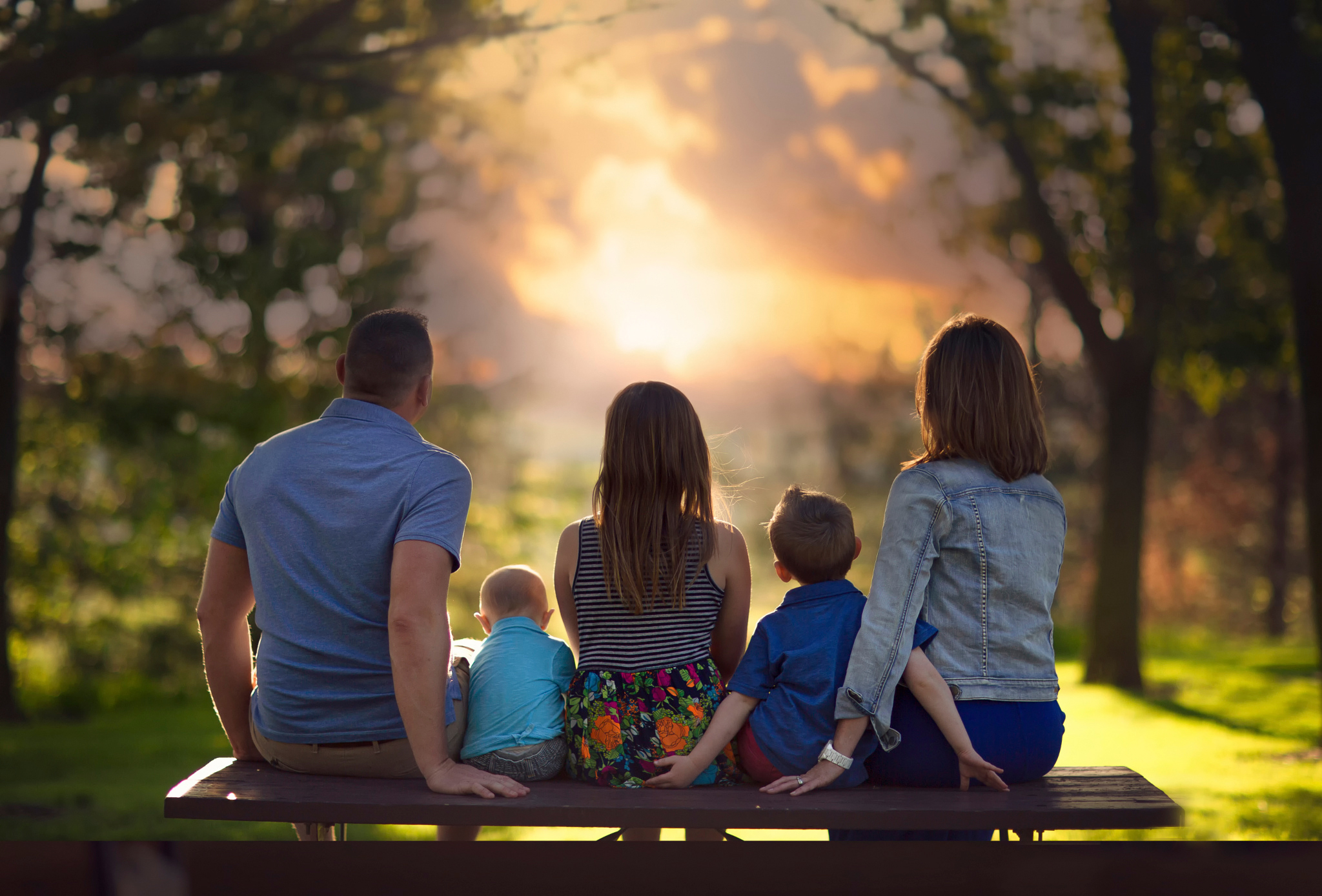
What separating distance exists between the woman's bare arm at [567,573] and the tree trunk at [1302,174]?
4.97 meters

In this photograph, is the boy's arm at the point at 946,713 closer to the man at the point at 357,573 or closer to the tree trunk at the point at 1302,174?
the man at the point at 357,573

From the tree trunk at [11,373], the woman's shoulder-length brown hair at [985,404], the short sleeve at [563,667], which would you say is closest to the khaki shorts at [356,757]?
the short sleeve at [563,667]

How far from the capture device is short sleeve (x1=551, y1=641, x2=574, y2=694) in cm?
270

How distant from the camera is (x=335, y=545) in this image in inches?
94.3

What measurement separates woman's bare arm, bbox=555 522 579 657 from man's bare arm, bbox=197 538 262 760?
29.5 inches

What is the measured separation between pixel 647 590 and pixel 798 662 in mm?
405

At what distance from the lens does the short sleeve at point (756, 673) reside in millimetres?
2520

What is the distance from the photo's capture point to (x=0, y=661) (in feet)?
27.8

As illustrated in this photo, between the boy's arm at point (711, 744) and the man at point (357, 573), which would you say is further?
the boy's arm at point (711, 744)

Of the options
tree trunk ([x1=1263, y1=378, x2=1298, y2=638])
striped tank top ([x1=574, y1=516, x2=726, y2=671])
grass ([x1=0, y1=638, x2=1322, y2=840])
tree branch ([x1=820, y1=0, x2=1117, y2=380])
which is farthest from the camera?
tree trunk ([x1=1263, y1=378, x2=1298, y2=638])

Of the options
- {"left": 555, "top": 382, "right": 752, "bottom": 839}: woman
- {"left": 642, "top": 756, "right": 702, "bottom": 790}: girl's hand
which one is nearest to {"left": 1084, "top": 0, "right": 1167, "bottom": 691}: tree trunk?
{"left": 555, "top": 382, "right": 752, "bottom": 839}: woman

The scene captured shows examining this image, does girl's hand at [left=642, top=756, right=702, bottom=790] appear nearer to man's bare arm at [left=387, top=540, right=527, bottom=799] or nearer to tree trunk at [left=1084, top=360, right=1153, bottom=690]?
Result: man's bare arm at [left=387, top=540, right=527, bottom=799]

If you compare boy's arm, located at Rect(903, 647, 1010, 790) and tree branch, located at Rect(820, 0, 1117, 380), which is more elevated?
tree branch, located at Rect(820, 0, 1117, 380)

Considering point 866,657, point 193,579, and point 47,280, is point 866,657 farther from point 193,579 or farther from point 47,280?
point 193,579
